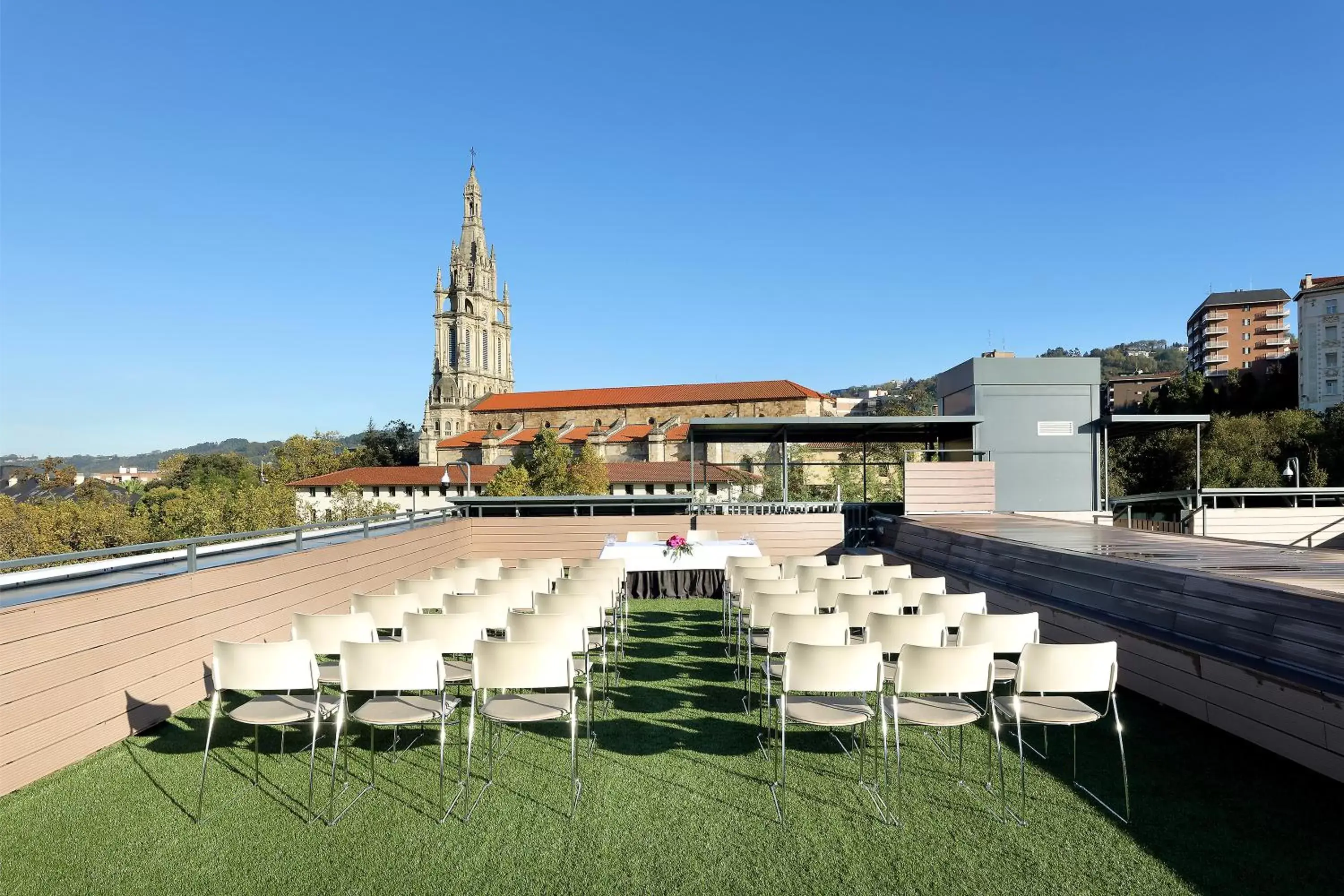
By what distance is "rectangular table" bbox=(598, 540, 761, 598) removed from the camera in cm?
1016

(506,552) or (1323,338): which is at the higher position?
(1323,338)

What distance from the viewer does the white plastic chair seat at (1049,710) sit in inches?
151

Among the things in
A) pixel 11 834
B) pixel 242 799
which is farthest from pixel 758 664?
pixel 11 834

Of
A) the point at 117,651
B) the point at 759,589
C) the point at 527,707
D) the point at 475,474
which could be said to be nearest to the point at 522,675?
the point at 527,707

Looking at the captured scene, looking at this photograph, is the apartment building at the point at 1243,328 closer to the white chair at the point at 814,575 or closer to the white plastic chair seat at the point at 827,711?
the white chair at the point at 814,575

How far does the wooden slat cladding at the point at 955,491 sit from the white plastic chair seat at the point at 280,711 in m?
10.0

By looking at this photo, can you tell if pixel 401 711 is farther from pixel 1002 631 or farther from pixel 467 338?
pixel 467 338

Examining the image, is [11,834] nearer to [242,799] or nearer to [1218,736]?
[242,799]

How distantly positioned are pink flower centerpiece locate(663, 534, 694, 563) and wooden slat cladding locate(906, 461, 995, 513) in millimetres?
4271

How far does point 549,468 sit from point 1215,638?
52.2 m

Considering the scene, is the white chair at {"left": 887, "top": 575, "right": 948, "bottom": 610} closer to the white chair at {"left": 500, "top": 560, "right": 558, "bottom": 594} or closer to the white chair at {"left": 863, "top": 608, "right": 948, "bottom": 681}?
the white chair at {"left": 863, "top": 608, "right": 948, "bottom": 681}

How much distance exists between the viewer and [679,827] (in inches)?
139

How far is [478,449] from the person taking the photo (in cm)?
7450

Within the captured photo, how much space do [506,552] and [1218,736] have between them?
1048 cm
